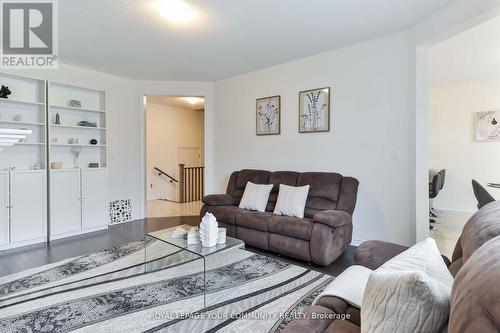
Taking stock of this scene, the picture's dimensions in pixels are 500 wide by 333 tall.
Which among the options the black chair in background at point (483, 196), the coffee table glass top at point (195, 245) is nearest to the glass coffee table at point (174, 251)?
the coffee table glass top at point (195, 245)

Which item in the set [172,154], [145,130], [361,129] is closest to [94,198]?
[145,130]

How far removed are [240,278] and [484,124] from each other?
5747 millimetres

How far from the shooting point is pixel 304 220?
3.14 metres

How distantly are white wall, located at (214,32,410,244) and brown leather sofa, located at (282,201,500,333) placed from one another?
2105 mm

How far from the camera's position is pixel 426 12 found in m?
2.80

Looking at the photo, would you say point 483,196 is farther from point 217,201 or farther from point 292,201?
point 217,201

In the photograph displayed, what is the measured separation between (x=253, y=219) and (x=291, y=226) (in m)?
0.55

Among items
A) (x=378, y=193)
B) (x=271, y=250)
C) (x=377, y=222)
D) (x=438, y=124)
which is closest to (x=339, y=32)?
(x=378, y=193)

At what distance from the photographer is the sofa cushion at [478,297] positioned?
57 cm

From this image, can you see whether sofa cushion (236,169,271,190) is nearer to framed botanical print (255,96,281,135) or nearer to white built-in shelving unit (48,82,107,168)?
framed botanical print (255,96,281,135)

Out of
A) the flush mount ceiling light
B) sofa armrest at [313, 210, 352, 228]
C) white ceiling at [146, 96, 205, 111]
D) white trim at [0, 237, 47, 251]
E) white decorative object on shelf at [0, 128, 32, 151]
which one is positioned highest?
white ceiling at [146, 96, 205, 111]

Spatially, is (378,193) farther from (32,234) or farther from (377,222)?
(32,234)

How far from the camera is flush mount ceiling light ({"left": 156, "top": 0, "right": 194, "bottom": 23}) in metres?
2.61

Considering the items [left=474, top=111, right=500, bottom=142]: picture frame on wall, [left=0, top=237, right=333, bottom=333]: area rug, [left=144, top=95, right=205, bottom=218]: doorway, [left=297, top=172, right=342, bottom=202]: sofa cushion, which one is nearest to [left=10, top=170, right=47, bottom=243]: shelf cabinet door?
[left=0, top=237, right=333, bottom=333]: area rug
